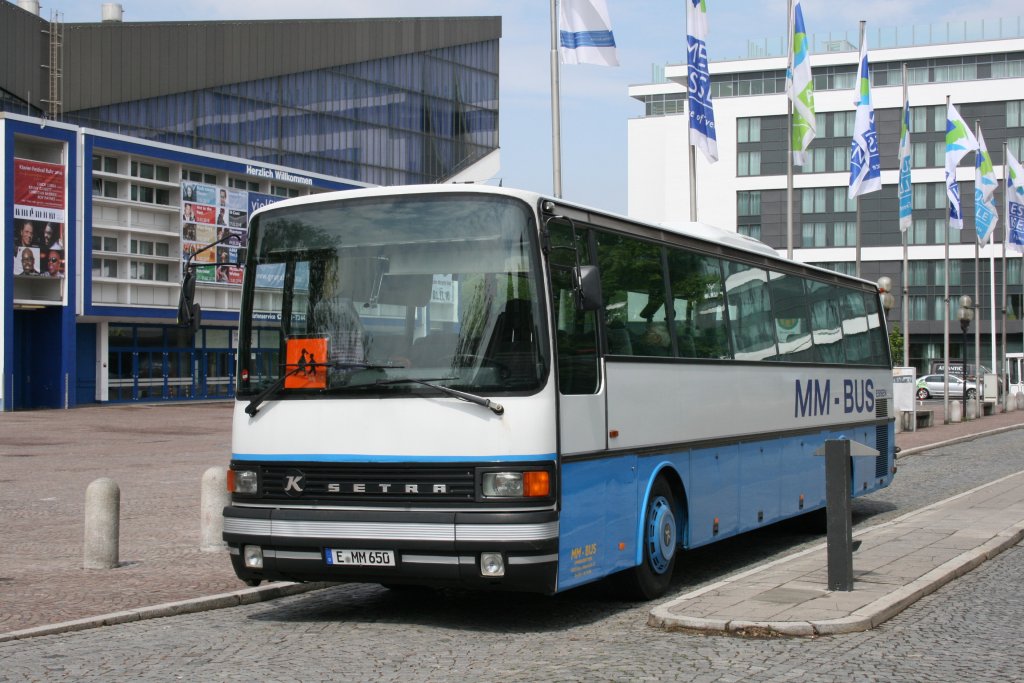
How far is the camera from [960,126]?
42062 mm

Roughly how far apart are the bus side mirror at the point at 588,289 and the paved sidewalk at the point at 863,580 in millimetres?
2087

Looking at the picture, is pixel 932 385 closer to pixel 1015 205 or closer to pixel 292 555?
pixel 1015 205

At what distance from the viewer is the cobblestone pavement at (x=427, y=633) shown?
7.32 meters

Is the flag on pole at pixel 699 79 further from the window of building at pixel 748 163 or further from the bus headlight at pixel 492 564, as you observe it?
the window of building at pixel 748 163

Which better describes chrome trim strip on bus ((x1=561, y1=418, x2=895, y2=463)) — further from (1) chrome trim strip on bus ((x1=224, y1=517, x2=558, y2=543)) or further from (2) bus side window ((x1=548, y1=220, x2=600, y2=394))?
(1) chrome trim strip on bus ((x1=224, y1=517, x2=558, y2=543))

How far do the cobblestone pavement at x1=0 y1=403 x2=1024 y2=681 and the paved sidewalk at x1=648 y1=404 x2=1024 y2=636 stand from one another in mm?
140

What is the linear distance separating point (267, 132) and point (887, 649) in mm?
70280

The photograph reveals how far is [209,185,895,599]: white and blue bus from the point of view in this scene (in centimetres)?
835

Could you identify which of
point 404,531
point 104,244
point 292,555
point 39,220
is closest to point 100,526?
point 292,555

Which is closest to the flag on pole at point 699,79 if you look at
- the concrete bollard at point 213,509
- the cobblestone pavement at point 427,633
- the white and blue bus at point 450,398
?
the cobblestone pavement at point 427,633

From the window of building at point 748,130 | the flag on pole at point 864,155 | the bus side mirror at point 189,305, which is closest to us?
the bus side mirror at point 189,305

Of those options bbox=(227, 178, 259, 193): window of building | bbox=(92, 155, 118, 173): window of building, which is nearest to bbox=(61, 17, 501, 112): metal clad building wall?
bbox=(227, 178, 259, 193): window of building

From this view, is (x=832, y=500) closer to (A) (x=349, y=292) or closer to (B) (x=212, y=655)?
(A) (x=349, y=292)

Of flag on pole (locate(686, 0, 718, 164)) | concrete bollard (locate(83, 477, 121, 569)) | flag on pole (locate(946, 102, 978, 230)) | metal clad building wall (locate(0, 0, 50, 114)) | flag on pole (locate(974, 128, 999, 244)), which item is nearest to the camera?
concrete bollard (locate(83, 477, 121, 569))
